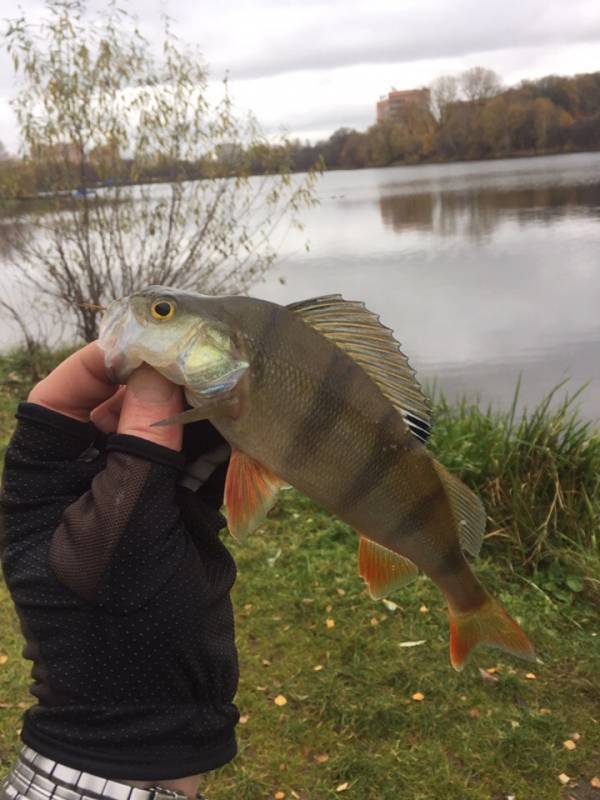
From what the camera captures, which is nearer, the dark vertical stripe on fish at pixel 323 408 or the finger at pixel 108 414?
the dark vertical stripe on fish at pixel 323 408

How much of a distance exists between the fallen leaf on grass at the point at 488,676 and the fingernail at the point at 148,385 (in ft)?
9.65

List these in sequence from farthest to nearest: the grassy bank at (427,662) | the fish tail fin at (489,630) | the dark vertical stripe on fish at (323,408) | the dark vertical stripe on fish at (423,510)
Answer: the grassy bank at (427,662)
the fish tail fin at (489,630)
the dark vertical stripe on fish at (423,510)
the dark vertical stripe on fish at (323,408)

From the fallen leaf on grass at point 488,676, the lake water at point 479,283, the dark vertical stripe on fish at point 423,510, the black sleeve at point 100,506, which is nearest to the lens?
the black sleeve at point 100,506

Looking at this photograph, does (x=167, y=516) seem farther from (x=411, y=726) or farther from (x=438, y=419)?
(x=438, y=419)

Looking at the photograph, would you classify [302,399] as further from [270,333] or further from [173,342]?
[173,342]

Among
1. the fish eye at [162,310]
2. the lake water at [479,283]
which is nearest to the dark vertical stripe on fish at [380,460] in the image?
the fish eye at [162,310]

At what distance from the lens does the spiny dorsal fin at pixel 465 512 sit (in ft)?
6.26

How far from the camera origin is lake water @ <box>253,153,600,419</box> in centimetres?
962

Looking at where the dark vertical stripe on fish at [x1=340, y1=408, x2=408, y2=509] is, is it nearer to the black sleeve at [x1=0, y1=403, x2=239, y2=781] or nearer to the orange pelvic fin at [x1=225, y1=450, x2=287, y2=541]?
the orange pelvic fin at [x1=225, y1=450, x2=287, y2=541]

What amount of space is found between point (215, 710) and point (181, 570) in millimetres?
403

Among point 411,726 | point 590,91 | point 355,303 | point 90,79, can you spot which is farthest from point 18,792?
point 590,91

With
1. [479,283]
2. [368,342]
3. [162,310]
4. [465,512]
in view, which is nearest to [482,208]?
[479,283]

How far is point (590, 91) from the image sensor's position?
5184 cm

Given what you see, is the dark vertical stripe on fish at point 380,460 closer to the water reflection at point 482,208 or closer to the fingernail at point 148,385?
the fingernail at point 148,385
